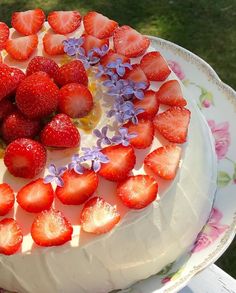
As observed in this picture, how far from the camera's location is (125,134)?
5.07ft

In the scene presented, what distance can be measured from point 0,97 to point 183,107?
487 mm

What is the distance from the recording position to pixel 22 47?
1.79m

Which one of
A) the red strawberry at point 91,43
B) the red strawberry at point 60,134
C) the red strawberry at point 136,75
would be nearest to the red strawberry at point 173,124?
the red strawberry at point 136,75

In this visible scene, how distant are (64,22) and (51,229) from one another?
28.9 inches

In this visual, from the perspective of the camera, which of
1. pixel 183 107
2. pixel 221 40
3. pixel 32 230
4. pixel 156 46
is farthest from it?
pixel 221 40

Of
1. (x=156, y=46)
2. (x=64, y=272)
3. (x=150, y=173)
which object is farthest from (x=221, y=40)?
(x=64, y=272)

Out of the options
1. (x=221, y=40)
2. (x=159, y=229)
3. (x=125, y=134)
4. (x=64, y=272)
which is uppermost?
(x=125, y=134)

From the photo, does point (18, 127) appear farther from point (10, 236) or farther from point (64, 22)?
point (64, 22)

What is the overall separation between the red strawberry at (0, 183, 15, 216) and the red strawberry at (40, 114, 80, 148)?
0.16m

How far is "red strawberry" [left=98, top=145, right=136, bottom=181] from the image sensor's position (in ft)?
4.85

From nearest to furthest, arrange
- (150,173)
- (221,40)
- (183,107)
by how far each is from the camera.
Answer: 1. (150,173)
2. (183,107)
3. (221,40)

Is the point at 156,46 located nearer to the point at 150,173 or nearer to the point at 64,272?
the point at 150,173

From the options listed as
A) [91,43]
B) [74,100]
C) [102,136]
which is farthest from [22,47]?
[102,136]

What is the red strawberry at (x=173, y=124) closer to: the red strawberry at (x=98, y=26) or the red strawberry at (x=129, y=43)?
the red strawberry at (x=129, y=43)
